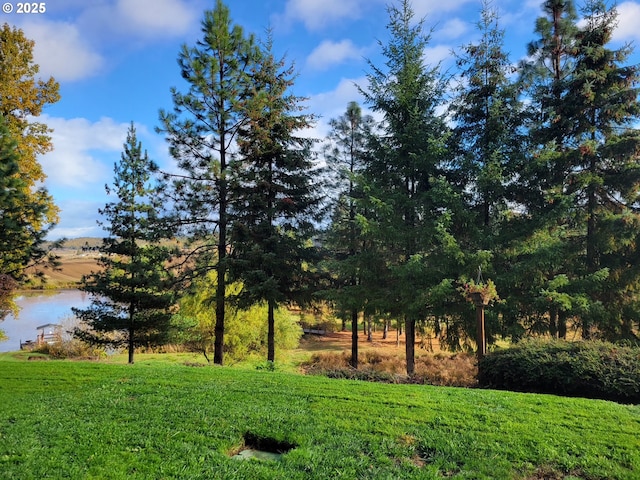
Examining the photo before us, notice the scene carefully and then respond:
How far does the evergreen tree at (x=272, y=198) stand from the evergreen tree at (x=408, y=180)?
2415 mm

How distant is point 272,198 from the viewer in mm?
12992

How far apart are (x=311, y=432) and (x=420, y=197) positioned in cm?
850

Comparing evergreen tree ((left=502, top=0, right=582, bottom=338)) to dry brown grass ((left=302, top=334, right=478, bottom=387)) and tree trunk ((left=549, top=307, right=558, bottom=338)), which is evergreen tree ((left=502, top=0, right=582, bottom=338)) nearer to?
tree trunk ((left=549, top=307, right=558, bottom=338))

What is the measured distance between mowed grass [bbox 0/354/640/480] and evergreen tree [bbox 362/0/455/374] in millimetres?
4876

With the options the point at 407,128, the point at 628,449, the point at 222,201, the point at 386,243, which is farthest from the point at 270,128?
the point at 628,449

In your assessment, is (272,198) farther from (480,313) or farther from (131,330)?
(480,313)

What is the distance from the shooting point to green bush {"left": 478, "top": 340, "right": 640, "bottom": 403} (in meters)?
6.16

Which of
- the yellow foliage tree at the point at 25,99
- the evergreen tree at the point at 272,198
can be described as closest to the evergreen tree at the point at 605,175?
the evergreen tree at the point at 272,198

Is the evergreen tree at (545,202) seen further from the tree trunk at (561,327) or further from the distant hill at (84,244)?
the distant hill at (84,244)

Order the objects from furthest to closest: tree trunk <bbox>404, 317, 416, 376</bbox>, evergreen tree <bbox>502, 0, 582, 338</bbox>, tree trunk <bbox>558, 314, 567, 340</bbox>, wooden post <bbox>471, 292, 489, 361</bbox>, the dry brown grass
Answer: tree trunk <bbox>404, 317, 416, 376</bbox>
tree trunk <bbox>558, 314, 567, 340</bbox>
evergreen tree <bbox>502, 0, 582, 338</bbox>
the dry brown grass
wooden post <bbox>471, 292, 489, 361</bbox>

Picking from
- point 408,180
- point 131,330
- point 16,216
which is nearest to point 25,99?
point 16,216

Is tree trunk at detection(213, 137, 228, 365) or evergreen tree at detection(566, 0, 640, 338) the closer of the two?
evergreen tree at detection(566, 0, 640, 338)

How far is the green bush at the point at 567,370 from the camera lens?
6.16 metres

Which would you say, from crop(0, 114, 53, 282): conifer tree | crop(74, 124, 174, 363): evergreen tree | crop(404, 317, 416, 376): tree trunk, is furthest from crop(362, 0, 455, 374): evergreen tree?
crop(0, 114, 53, 282): conifer tree
